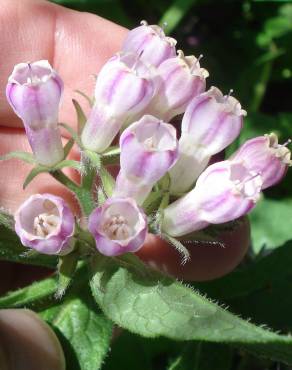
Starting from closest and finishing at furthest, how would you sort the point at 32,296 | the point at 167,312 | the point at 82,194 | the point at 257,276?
the point at 167,312
the point at 82,194
the point at 32,296
the point at 257,276

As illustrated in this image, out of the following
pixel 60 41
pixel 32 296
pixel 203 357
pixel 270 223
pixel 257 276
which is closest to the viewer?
pixel 32 296

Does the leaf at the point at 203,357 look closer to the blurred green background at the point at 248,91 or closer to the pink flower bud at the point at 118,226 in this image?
the blurred green background at the point at 248,91

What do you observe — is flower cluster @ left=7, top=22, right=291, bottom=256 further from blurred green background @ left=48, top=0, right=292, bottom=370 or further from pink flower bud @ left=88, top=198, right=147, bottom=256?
blurred green background @ left=48, top=0, right=292, bottom=370

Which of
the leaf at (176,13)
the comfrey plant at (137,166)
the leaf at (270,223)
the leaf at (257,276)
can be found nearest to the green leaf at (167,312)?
the comfrey plant at (137,166)

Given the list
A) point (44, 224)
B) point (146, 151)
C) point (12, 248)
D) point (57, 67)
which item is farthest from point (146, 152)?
point (57, 67)

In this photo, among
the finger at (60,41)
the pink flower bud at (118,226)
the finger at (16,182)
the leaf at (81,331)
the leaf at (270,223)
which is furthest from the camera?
the leaf at (270,223)

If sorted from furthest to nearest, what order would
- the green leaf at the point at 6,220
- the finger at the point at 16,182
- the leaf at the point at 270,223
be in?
1. the leaf at the point at 270,223
2. the finger at the point at 16,182
3. the green leaf at the point at 6,220

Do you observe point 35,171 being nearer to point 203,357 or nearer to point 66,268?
point 66,268
